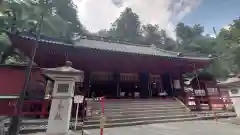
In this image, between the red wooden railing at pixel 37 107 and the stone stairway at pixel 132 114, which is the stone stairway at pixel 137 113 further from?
the red wooden railing at pixel 37 107

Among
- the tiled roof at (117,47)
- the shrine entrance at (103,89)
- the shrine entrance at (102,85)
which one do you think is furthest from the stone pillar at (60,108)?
the shrine entrance at (103,89)

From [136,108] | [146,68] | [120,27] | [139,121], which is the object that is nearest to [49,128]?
[139,121]

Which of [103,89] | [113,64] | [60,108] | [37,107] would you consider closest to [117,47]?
[113,64]

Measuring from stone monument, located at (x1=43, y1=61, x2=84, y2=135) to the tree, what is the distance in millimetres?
45003

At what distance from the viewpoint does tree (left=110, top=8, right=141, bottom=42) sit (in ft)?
164

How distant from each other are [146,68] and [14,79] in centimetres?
925

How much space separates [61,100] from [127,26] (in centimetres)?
4798

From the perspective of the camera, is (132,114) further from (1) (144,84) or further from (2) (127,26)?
(2) (127,26)

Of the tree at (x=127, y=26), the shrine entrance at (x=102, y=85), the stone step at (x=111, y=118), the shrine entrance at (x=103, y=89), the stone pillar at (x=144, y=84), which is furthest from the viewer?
the tree at (x=127, y=26)

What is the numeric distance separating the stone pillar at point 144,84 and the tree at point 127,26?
36312mm

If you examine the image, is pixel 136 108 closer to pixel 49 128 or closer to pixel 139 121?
pixel 139 121

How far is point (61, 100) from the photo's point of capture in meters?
4.97

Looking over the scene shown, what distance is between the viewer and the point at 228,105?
496 inches

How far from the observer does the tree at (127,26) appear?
4997 cm
